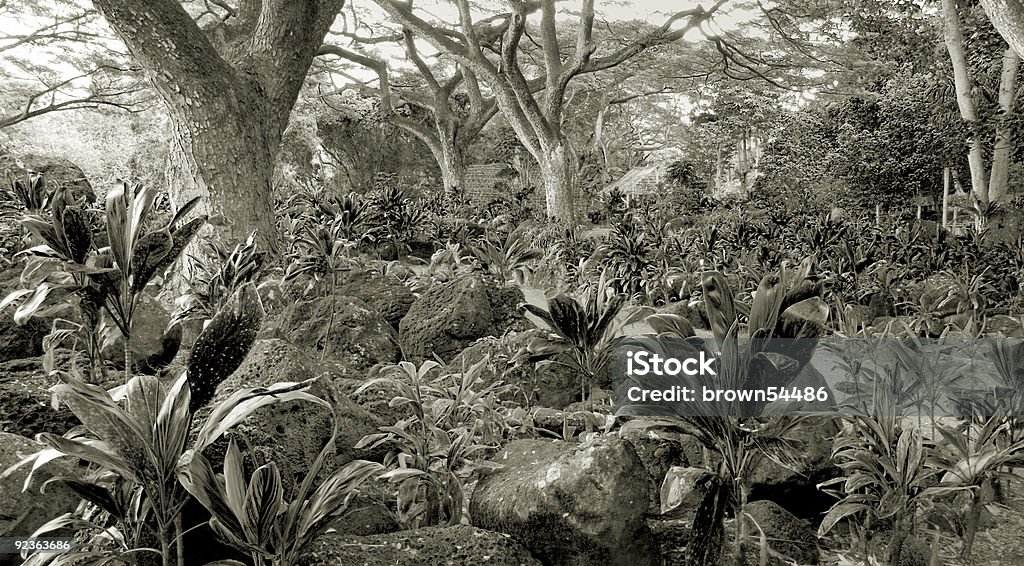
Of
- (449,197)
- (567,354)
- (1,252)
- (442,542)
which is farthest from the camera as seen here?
(449,197)

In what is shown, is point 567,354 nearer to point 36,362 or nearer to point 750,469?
point 750,469

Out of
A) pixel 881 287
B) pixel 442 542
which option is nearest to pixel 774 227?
pixel 881 287

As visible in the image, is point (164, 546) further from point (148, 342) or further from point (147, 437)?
point (148, 342)

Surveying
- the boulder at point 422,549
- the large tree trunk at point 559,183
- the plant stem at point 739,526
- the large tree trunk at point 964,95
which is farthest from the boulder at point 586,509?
the large tree trunk at point 964,95

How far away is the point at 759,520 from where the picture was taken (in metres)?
2.04

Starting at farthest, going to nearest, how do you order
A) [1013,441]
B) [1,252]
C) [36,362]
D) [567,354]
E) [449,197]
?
[449,197] < [1,252] < [567,354] < [36,362] < [1013,441]

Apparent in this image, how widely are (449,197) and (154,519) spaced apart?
40.0ft

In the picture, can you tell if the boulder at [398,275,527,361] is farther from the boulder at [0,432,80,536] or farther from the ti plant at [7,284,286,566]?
the ti plant at [7,284,286,566]

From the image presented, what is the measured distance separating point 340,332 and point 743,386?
2.48 m

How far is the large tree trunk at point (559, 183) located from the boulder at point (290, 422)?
27.8ft

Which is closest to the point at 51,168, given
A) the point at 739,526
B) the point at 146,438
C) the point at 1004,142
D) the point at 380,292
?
the point at 380,292

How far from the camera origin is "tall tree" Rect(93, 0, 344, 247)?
4.54 meters

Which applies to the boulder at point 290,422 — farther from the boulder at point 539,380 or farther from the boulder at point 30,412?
the boulder at point 539,380

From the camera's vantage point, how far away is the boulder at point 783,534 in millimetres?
1925
